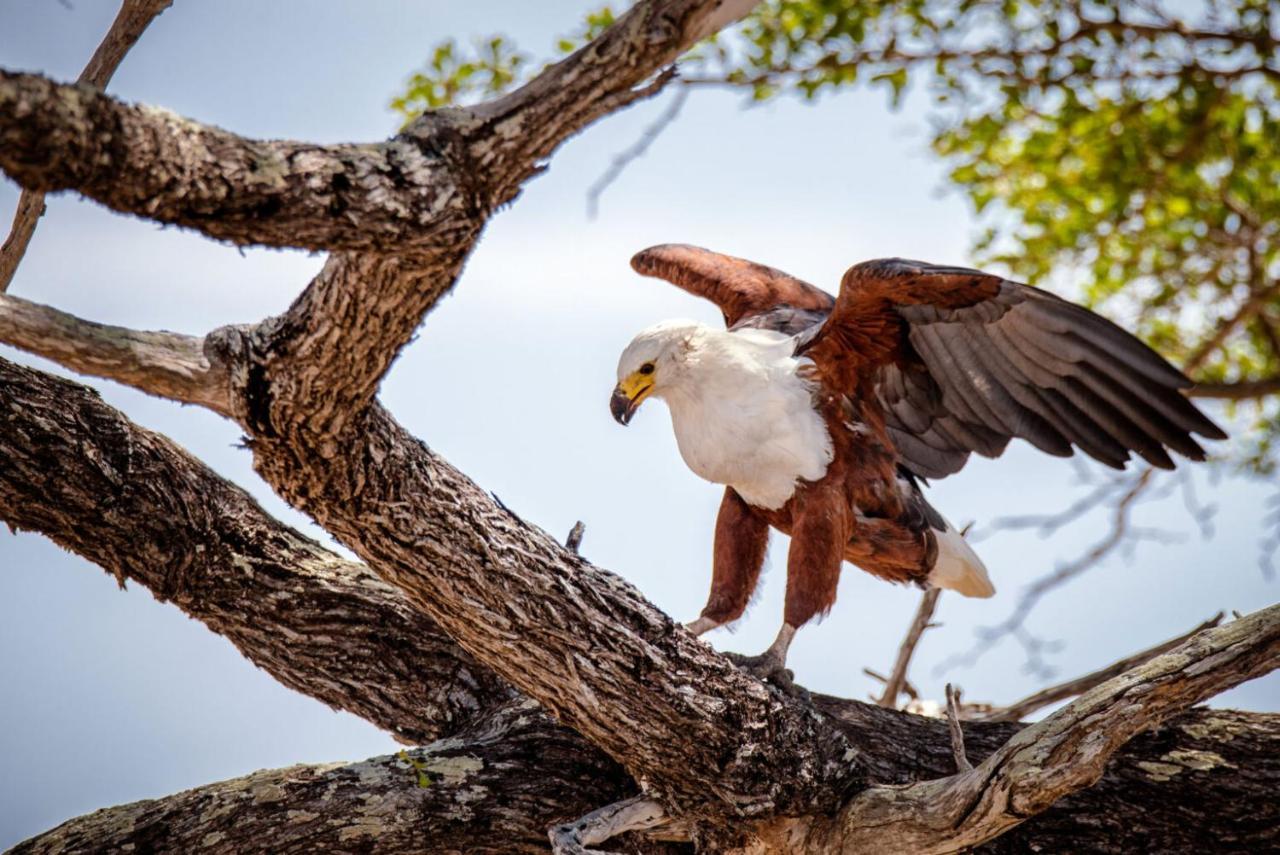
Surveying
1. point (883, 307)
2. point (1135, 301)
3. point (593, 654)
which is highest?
point (1135, 301)

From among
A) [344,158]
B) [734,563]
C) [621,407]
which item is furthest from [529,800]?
[344,158]

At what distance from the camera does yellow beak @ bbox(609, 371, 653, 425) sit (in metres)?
3.77

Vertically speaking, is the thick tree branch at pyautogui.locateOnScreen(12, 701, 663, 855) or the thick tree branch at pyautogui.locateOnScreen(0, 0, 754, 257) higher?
the thick tree branch at pyautogui.locateOnScreen(0, 0, 754, 257)

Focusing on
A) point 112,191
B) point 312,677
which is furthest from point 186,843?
point 112,191

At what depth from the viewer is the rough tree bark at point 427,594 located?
1.93m

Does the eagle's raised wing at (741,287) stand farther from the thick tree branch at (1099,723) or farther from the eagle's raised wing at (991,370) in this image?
the thick tree branch at (1099,723)

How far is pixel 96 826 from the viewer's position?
9.09 feet

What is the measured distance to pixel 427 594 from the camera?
2.69 m

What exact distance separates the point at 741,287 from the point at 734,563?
103cm

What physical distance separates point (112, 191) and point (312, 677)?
1884 millimetres

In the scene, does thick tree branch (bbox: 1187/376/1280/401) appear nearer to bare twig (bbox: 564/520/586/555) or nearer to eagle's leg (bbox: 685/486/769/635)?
eagle's leg (bbox: 685/486/769/635)

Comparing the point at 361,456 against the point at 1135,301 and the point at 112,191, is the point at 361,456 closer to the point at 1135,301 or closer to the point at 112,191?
the point at 112,191

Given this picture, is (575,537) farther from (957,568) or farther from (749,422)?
(957,568)

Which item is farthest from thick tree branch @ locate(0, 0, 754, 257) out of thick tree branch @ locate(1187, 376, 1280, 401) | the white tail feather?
thick tree branch @ locate(1187, 376, 1280, 401)
